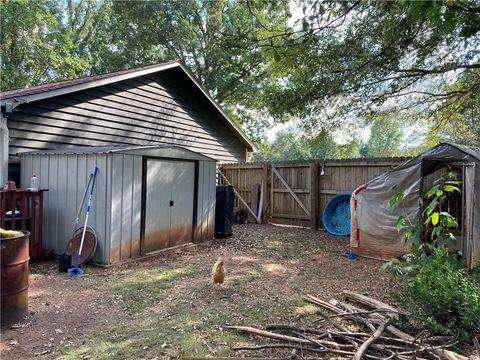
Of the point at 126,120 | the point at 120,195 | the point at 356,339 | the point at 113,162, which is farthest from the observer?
the point at 126,120

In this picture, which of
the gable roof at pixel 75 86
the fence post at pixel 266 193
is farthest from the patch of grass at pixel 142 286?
the fence post at pixel 266 193

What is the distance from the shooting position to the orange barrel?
10.5 feet

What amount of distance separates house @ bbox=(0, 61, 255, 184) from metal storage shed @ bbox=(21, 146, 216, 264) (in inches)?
26.6

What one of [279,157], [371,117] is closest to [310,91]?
[371,117]

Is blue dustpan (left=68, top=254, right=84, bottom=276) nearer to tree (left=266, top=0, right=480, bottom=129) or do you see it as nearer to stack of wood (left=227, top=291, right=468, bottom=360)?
stack of wood (left=227, top=291, right=468, bottom=360)

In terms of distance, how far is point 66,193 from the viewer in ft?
19.1

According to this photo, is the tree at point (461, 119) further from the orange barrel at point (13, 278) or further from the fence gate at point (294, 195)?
the orange barrel at point (13, 278)

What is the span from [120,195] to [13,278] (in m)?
2.42

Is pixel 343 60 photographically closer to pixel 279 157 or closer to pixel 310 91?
pixel 310 91

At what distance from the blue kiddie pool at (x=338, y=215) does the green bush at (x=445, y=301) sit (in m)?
5.24

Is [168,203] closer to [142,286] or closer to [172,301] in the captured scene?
[142,286]

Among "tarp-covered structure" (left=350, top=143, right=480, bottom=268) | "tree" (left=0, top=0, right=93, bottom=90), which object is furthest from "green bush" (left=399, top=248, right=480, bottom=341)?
"tree" (left=0, top=0, right=93, bottom=90)

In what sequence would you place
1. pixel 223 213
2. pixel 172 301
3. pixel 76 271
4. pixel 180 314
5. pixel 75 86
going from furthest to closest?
pixel 223 213 → pixel 75 86 → pixel 76 271 → pixel 172 301 → pixel 180 314

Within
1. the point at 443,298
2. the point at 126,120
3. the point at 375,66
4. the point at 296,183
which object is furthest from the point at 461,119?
the point at 126,120
